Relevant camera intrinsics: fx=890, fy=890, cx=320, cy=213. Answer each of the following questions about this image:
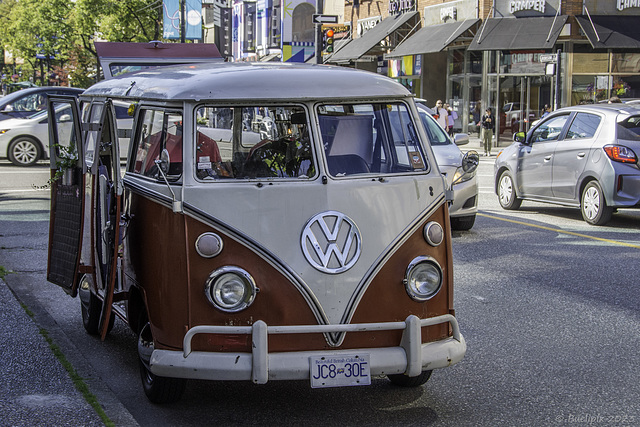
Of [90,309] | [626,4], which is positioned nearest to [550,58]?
[626,4]

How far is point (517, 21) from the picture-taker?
29.8 m

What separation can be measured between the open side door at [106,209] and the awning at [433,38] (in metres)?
26.5

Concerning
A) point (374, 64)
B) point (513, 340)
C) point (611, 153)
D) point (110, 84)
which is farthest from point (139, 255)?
point (374, 64)

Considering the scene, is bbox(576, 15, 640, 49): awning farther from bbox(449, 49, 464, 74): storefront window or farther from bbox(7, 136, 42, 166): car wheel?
bbox(7, 136, 42, 166): car wheel

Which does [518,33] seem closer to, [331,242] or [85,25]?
[331,242]

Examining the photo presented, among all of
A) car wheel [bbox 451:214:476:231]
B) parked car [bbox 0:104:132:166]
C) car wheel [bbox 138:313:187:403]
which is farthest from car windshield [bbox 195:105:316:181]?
parked car [bbox 0:104:132:166]

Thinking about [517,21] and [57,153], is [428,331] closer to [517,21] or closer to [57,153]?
[57,153]

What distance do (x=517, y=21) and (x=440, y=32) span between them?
3.85m

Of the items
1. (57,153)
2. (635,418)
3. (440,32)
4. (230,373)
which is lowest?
(635,418)

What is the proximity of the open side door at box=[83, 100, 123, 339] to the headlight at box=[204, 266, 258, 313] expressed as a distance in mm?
825

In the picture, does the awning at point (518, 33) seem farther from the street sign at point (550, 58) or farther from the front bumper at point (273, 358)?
the front bumper at point (273, 358)

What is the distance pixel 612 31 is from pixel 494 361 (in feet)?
79.8

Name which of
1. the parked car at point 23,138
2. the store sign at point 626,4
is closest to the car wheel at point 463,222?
the parked car at point 23,138

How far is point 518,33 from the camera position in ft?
95.4
